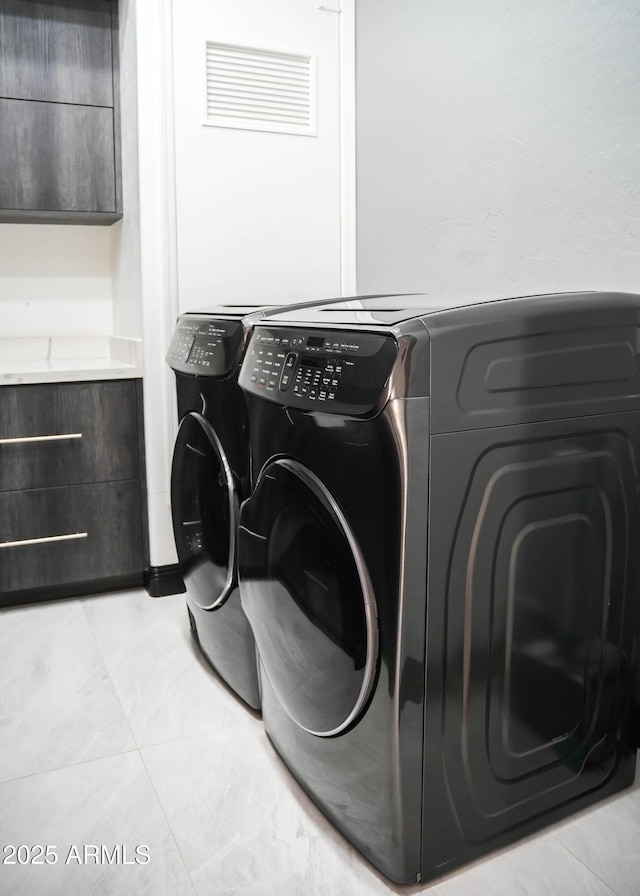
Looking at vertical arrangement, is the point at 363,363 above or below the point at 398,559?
above

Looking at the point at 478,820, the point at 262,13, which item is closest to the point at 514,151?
the point at 262,13

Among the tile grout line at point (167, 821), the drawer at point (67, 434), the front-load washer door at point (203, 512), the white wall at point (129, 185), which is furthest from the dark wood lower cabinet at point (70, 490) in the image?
the tile grout line at point (167, 821)

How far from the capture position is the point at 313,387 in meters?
1.29

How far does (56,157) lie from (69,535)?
132 centimetres

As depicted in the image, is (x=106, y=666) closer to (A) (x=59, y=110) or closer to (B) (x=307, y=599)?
(B) (x=307, y=599)

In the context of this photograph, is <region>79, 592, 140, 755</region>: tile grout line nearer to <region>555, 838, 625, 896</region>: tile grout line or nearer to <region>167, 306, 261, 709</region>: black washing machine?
<region>167, 306, 261, 709</region>: black washing machine

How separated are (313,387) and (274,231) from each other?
1.65 metres

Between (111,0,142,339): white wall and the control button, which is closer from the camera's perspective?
the control button

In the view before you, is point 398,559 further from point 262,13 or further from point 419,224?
point 262,13

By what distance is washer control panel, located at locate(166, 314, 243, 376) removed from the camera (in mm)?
1779

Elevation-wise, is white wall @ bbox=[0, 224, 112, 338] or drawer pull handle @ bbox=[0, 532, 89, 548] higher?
white wall @ bbox=[0, 224, 112, 338]

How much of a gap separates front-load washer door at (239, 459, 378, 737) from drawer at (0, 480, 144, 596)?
1196 millimetres

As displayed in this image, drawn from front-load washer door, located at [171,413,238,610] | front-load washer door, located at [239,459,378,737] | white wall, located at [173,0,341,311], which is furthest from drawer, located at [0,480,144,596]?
front-load washer door, located at [239,459,378,737]

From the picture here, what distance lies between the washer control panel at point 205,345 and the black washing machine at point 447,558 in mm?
228
